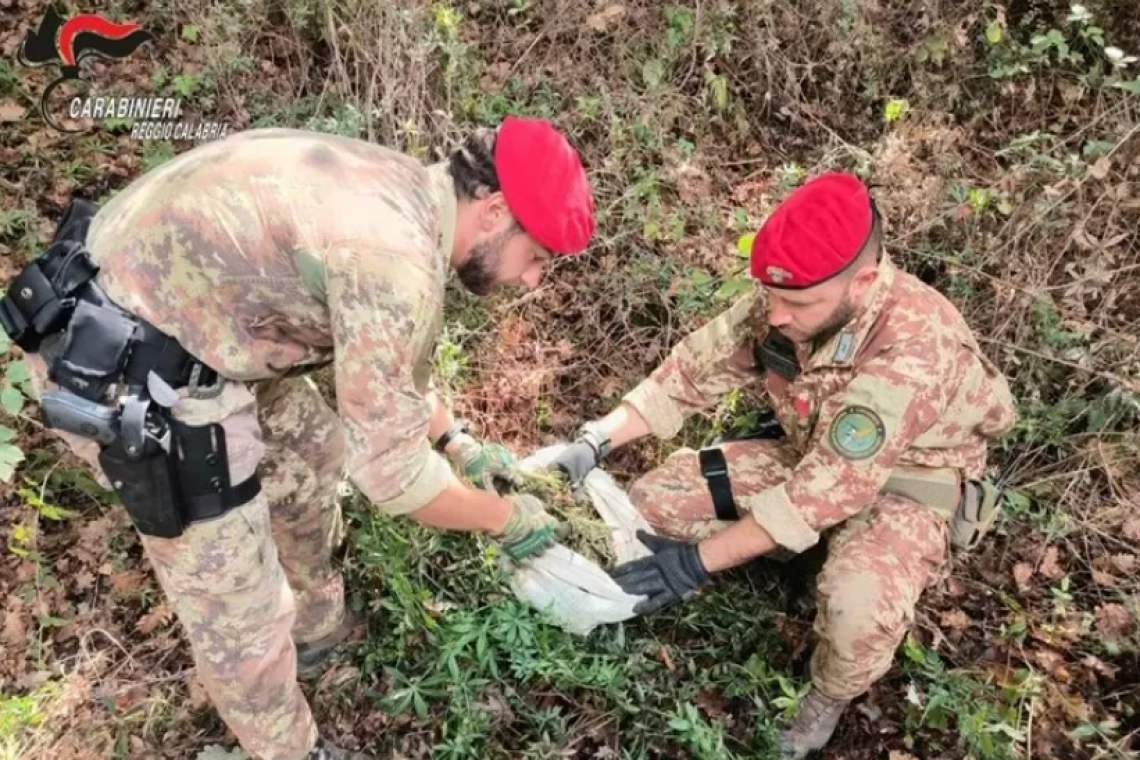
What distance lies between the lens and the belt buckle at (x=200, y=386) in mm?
2383

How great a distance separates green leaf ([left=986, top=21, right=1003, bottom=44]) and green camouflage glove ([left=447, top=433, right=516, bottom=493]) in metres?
3.70

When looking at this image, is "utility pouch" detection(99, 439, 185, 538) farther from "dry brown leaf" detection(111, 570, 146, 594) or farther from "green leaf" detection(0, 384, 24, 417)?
"dry brown leaf" detection(111, 570, 146, 594)

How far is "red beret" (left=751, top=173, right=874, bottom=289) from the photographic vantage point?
9.38 ft

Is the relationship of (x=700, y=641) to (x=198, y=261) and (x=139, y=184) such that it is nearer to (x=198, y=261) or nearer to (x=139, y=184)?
(x=198, y=261)

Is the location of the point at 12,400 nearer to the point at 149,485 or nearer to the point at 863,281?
the point at 149,485

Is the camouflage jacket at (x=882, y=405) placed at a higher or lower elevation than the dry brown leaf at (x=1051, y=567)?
higher

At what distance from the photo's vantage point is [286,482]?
3123 mm

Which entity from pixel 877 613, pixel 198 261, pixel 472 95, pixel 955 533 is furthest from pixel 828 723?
pixel 472 95

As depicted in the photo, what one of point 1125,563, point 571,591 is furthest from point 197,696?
point 1125,563

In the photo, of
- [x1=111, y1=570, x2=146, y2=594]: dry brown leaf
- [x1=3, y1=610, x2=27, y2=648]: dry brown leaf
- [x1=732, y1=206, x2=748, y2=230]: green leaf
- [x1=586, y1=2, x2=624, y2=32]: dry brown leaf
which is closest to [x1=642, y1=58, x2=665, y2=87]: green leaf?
[x1=586, y1=2, x2=624, y2=32]: dry brown leaf

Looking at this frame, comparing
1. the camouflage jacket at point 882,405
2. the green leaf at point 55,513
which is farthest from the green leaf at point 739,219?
the green leaf at point 55,513

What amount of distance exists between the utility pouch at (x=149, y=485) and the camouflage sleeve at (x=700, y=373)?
193 centimetres

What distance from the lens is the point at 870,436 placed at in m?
2.97

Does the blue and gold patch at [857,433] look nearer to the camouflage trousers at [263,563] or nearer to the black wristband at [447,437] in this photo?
the black wristband at [447,437]
